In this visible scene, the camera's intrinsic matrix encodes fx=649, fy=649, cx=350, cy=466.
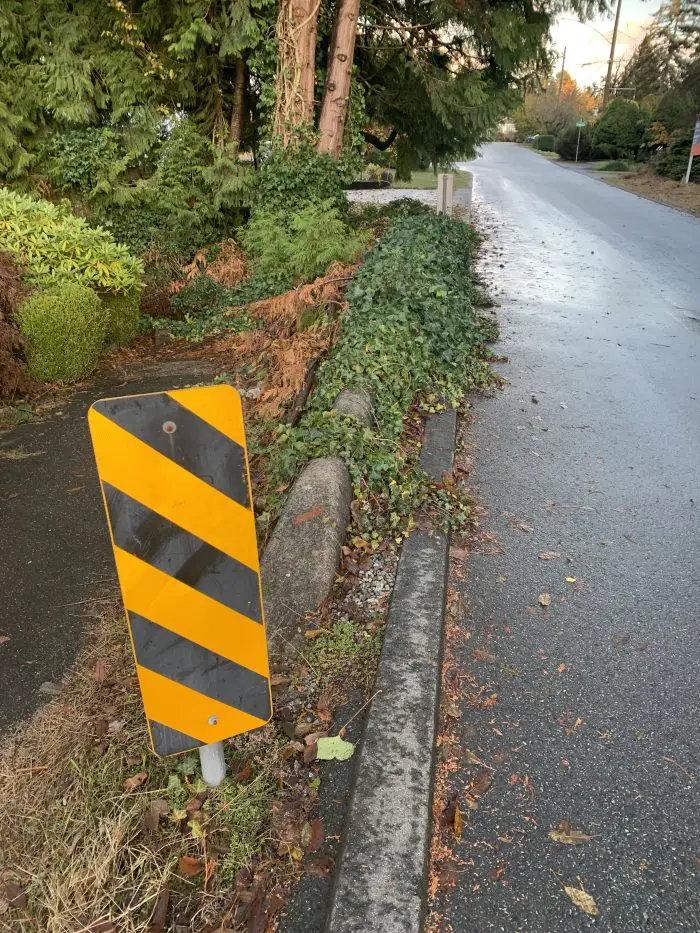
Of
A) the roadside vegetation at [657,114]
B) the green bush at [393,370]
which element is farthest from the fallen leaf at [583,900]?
the roadside vegetation at [657,114]

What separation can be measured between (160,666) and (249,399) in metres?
4.04

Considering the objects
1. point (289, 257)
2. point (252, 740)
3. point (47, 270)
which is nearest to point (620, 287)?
point (289, 257)

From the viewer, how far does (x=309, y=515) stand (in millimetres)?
3549

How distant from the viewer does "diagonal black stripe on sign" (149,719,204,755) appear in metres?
2.00

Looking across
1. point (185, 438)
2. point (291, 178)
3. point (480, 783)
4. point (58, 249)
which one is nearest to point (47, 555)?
point (185, 438)

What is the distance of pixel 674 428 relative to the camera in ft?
18.3

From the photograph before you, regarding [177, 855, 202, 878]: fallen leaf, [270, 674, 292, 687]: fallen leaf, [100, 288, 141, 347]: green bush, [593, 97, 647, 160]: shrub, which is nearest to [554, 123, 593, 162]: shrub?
[593, 97, 647, 160]: shrub

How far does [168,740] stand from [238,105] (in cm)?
1054

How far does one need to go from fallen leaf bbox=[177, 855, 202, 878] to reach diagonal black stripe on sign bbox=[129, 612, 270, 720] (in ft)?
1.56

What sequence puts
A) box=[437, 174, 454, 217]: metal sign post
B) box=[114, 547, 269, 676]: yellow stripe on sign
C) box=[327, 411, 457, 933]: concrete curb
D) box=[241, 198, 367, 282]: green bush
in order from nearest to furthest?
1. box=[114, 547, 269, 676]: yellow stripe on sign
2. box=[327, 411, 457, 933]: concrete curb
3. box=[241, 198, 367, 282]: green bush
4. box=[437, 174, 454, 217]: metal sign post

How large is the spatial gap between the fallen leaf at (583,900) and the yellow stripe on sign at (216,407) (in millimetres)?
1726

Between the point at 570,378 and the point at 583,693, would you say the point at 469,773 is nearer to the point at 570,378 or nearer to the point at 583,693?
the point at 583,693

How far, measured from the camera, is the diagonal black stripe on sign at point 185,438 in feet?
5.46

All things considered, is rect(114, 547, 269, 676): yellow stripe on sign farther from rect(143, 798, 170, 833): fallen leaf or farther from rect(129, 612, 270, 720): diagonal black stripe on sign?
rect(143, 798, 170, 833): fallen leaf
